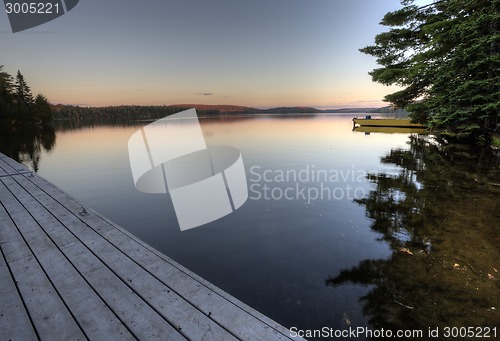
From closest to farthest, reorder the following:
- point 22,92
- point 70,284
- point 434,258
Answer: point 70,284 < point 434,258 < point 22,92

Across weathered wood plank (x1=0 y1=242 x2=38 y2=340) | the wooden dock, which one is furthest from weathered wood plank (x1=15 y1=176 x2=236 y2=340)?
weathered wood plank (x1=0 y1=242 x2=38 y2=340)

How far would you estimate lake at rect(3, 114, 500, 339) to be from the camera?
3154 mm

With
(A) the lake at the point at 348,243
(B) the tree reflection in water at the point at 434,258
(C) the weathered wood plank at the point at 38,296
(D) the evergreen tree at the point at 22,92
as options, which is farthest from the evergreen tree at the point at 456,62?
(D) the evergreen tree at the point at 22,92

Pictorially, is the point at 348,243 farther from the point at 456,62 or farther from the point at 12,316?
the point at 456,62

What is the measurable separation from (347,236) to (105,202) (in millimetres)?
7131

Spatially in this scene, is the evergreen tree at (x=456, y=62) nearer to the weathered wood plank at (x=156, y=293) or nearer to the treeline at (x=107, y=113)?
the weathered wood plank at (x=156, y=293)

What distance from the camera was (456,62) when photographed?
47.8ft

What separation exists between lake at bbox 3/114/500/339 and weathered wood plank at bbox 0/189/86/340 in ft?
6.78

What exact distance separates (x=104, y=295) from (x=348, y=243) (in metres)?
4.26

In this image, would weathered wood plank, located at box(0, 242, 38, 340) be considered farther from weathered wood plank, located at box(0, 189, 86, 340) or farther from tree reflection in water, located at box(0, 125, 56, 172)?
tree reflection in water, located at box(0, 125, 56, 172)

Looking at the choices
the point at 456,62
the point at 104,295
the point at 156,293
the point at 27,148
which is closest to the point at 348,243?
the point at 156,293

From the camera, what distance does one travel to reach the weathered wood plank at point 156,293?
Answer: 77.5 inches

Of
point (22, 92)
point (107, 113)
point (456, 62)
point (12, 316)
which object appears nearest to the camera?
point (12, 316)

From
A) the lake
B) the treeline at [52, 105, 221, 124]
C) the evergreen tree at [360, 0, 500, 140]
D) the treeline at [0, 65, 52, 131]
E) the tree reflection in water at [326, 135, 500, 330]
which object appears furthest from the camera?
the treeline at [52, 105, 221, 124]
